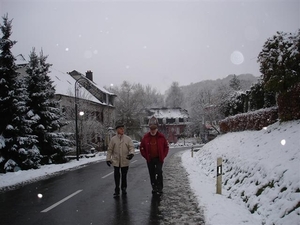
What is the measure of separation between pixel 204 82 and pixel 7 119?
12471 centimetres

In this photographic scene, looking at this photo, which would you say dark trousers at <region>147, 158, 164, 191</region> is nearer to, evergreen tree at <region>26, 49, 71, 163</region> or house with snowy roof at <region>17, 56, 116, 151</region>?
evergreen tree at <region>26, 49, 71, 163</region>

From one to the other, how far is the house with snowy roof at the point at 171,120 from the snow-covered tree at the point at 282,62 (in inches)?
2231

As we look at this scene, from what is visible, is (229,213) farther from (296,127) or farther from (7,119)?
(7,119)

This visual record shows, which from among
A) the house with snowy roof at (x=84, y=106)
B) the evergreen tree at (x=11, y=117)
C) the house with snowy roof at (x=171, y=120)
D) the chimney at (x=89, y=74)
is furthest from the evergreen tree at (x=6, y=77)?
the house with snowy roof at (x=171, y=120)

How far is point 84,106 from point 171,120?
4619 centimetres

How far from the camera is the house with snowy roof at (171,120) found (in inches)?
2776

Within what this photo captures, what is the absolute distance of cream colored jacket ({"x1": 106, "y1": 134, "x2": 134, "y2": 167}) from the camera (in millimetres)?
7637

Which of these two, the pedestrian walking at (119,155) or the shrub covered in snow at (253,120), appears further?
the shrub covered in snow at (253,120)

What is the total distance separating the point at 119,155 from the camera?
7.65 metres

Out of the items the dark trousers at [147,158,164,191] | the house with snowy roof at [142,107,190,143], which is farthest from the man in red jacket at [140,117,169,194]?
the house with snowy roof at [142,107,190,143]

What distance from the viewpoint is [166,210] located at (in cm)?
617

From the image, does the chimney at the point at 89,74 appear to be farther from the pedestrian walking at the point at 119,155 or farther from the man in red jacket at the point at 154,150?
the man in red jacket at the point at 154,150

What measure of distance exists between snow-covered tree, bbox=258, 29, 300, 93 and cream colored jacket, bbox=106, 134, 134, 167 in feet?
26.8

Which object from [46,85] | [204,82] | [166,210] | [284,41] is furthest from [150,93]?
[166,210]
